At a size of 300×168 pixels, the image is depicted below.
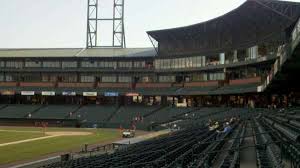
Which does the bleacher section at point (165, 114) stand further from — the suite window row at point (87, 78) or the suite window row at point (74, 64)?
the suite window row at point (74, 64)

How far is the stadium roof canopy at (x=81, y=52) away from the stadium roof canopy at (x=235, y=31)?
671 cm

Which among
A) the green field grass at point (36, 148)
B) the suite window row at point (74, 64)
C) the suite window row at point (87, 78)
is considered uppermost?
the suite window row at point (74, 64)

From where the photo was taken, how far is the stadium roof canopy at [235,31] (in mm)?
53672

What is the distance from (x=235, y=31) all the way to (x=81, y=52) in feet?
124

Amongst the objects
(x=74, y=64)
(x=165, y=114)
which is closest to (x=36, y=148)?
(x=165, y=114)

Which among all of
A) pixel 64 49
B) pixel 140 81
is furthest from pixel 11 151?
pixel 64 49

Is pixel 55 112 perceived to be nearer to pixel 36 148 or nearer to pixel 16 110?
pixel 16 110

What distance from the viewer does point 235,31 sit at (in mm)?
73438

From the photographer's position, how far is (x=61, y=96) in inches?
3809

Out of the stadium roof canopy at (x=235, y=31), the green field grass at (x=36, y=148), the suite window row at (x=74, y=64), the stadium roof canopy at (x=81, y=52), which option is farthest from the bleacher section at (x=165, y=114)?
the green field grass at (x=36, y=148)

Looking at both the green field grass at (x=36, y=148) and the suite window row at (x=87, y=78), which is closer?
the green field grass at (x=36, y=148)

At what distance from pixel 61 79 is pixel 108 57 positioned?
38.2 feet

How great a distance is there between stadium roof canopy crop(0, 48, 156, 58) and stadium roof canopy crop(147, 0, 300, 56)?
6714 mm

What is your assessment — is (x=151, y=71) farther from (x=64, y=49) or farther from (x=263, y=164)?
(x=263, y=164)
